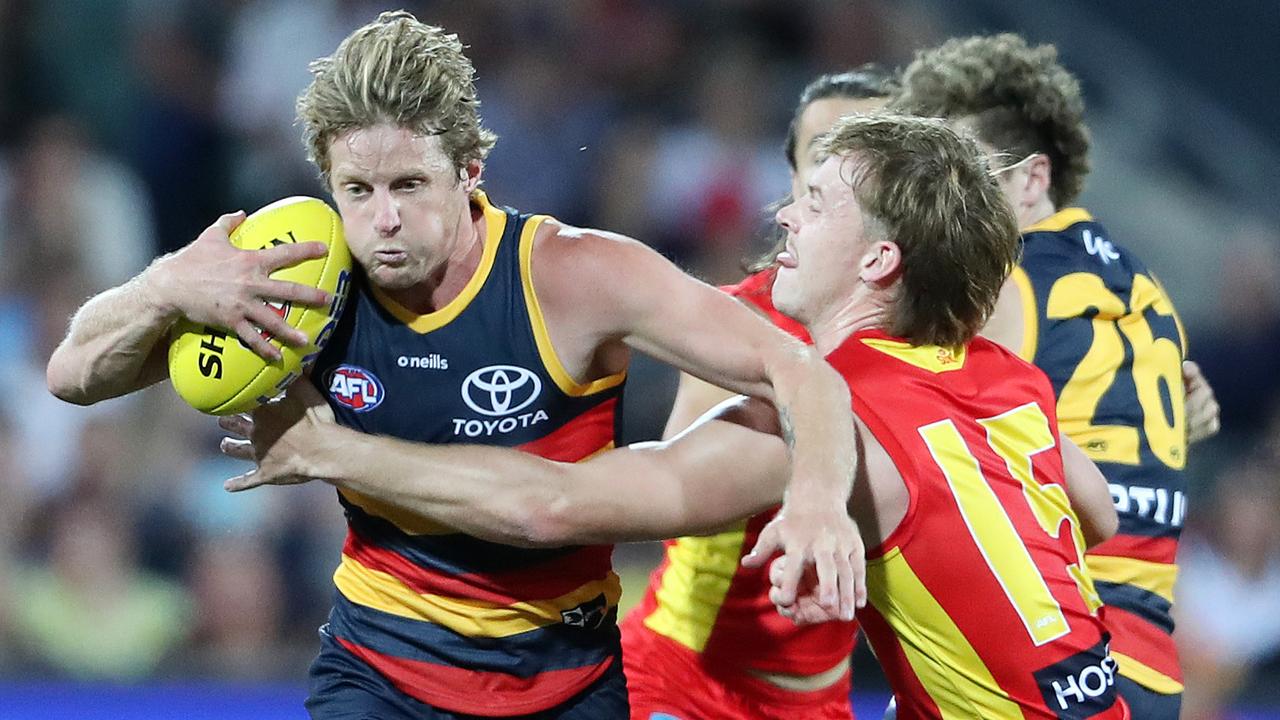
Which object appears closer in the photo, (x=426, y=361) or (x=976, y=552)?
(x=976, y=552)

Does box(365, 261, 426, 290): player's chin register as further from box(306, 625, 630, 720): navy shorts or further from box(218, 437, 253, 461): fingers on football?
box(306, 625, 630, 720): navy shorts

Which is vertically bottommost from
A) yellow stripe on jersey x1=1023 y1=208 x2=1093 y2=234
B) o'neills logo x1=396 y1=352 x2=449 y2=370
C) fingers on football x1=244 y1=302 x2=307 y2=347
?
yellow stripe on jersey x1=1023 y1=208 x2=1093 y2=234

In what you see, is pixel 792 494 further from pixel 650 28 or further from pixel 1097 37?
pixel 1097 37

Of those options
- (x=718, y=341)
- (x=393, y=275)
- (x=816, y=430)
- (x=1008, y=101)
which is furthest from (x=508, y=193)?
(x=816, y=430)

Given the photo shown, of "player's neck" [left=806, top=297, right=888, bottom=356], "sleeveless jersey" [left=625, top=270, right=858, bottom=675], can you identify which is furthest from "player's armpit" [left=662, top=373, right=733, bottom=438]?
"player's neck" [left=806, top=297, right=888, bottom=356]

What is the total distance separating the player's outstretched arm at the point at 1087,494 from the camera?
11.5ft

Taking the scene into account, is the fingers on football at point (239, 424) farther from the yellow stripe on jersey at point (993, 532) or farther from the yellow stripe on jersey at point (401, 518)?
the yellow stripe on jersey at point (993, 532)

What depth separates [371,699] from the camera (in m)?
3.65

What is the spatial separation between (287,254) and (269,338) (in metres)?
0.17

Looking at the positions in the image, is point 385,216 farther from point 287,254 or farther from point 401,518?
point 401,518

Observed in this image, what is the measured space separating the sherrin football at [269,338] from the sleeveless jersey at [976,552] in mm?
1051

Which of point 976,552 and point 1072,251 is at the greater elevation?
point 1072,251

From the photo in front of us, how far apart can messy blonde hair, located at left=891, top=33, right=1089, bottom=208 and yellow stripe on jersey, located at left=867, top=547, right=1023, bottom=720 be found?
197 centimetres

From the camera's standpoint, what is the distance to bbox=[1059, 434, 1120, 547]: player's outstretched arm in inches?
138
